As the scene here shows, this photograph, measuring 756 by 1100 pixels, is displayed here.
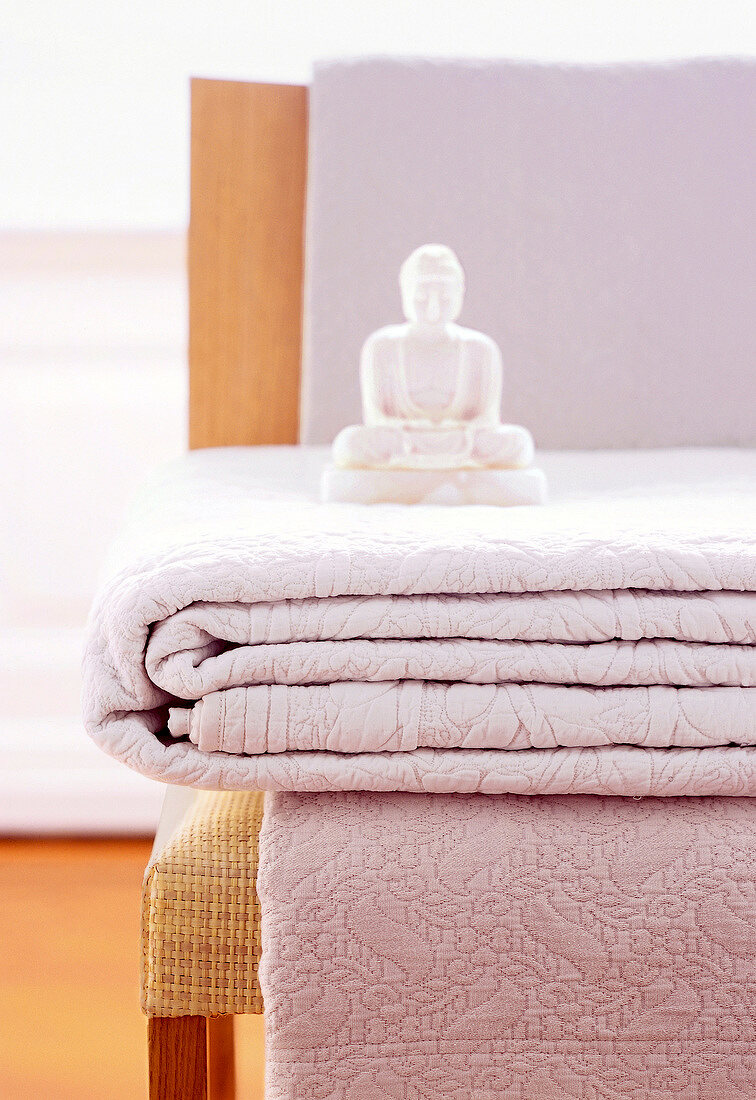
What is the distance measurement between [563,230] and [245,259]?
42 centimetres

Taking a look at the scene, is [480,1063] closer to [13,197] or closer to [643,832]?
[643,832]

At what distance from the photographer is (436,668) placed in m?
0.50

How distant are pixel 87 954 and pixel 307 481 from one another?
0.66 metres

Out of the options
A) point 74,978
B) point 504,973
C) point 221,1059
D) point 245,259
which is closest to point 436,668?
point 504,973

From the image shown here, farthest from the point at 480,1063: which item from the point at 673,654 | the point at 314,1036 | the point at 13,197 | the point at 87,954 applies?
the point at 13,197

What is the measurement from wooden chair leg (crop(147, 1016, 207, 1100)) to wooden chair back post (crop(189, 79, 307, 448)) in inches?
35.6

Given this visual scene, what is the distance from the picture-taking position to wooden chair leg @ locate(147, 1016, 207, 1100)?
1.89 ft

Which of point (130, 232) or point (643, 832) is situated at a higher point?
point (130, 232)

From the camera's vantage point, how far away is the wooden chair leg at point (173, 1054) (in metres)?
0.58

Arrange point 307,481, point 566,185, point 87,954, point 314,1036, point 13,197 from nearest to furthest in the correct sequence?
1. point 314,1036
2. point 307,481
3. point 87,954
4. point 566,185
5. point 13,197

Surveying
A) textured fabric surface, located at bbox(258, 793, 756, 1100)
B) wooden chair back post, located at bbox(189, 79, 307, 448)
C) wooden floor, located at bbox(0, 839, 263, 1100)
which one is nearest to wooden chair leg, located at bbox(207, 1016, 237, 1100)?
wooden floor, located at bbox(0, 839, 263, 1100)

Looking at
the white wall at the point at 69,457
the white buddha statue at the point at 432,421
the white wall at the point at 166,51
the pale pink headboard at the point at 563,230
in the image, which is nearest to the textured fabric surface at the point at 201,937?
the white buddha statue at the point at 432,421

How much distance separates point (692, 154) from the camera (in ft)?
4.23

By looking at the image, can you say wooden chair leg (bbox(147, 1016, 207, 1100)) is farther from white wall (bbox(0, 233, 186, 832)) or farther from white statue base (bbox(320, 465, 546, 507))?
white wall (bbox(0, 233, 186, 832))
